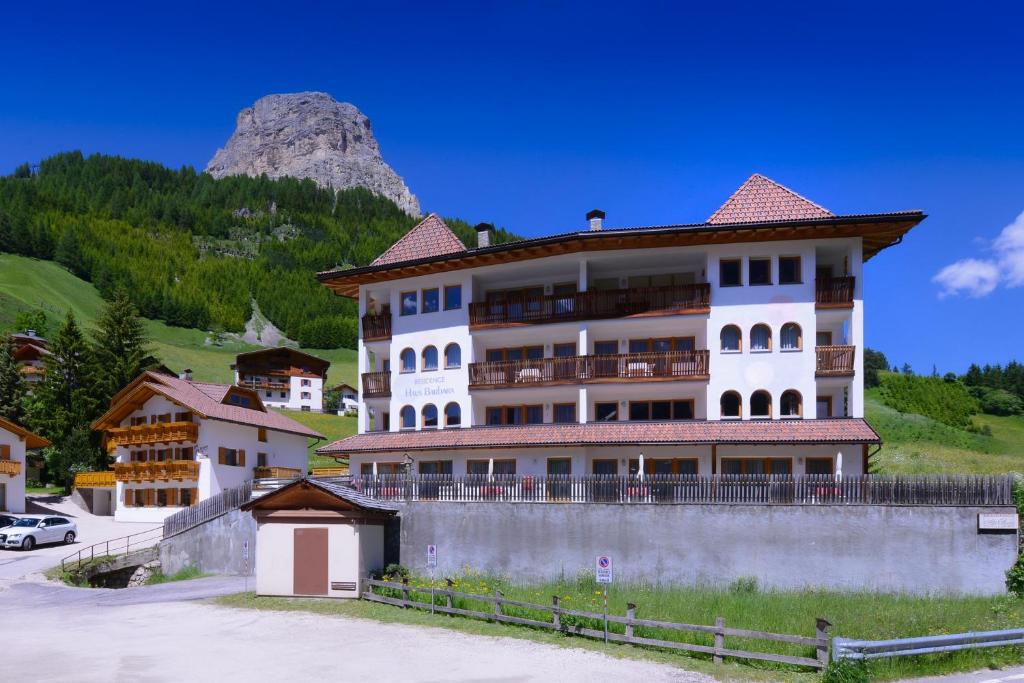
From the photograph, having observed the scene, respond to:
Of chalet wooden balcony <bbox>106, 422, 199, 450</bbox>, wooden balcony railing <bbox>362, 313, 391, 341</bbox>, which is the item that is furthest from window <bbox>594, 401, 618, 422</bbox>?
chalet wooden balcony <bbox>106, 422, 199, 450</bbox>

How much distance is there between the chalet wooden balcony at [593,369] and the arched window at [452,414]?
1.78 meters

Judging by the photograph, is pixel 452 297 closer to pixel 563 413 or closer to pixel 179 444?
pixel 563 413

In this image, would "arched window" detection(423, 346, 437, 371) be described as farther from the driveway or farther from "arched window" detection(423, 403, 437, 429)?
the driveway

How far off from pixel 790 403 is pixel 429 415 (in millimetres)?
16780

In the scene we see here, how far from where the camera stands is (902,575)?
98.0ft

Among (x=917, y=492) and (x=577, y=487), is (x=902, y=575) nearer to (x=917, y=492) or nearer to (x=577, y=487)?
(x=917, y=492)

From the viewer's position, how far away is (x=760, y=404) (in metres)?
39.4

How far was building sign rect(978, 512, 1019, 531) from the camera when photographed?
29141 mm

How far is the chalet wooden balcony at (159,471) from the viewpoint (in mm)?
54531

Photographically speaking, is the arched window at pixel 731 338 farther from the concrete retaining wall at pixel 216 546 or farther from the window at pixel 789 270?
the concrete retaining wall at pixel 216 546

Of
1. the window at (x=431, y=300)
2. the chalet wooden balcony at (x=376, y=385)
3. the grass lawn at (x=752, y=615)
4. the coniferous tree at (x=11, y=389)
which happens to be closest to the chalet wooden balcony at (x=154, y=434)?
the chalet wooden balcony at (x=376, y=385)

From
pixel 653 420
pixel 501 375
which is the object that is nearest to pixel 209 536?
pixel 501 375

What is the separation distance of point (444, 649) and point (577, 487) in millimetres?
11400

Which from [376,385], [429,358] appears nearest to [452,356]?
[429,358]
